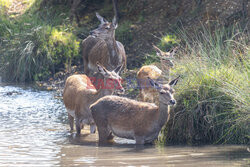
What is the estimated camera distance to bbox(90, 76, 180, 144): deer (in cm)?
869

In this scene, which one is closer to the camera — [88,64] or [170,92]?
[170,92]

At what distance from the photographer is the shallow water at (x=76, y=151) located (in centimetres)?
748

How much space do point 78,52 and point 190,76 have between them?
9.35 metres

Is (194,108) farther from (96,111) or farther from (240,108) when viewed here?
(96,111)

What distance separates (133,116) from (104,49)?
223 inches

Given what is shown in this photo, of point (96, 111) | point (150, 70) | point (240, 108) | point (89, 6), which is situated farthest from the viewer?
point (89, 6)

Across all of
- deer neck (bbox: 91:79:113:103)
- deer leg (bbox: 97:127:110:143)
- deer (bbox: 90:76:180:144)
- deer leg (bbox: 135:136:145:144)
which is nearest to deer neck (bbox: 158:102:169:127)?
deer (bbox: 90:76:180:144)

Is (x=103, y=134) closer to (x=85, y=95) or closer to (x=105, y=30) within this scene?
(x=85, y=95)

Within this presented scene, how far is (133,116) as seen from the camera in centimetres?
898

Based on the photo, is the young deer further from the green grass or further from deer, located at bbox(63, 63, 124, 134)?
the green grass

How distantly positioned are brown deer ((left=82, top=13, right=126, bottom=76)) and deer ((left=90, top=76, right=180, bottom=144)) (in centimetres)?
373

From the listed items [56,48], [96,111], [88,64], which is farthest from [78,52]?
[96,111]

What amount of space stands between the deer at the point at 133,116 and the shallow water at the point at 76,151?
0.80 feet

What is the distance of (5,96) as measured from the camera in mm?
15367
